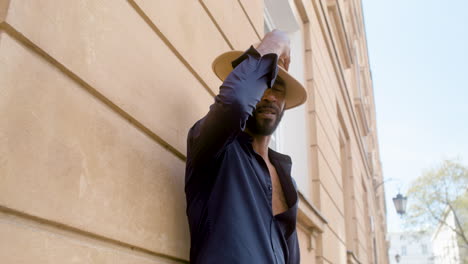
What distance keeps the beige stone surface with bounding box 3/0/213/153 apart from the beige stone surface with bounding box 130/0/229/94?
3.1 inches

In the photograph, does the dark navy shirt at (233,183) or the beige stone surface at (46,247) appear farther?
the dark navy shirt at (233,183)

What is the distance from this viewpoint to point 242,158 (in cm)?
196

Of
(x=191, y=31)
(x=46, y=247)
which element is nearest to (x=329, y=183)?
(x=191, y=31)

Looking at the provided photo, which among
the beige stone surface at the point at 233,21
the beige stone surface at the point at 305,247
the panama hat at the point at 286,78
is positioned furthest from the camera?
the beige stone surface at the point at 305,247

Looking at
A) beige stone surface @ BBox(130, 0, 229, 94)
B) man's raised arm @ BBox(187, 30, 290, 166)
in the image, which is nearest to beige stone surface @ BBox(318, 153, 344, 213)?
beige stone surface @ BBox(130, 0, 229, 94)

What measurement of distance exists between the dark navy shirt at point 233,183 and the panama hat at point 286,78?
1.06ft

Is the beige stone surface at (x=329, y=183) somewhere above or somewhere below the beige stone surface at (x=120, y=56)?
above

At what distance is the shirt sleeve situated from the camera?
5.50 ft

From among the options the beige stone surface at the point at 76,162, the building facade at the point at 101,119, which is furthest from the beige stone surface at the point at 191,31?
the beige stone surface at the point at 76,162

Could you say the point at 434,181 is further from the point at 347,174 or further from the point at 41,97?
the point at 41,97

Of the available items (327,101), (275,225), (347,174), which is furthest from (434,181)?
(275,225)

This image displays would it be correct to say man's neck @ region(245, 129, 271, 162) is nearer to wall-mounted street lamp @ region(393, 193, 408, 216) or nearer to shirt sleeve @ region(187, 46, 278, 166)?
shirt sleeve @ region(187, 46, 278, 166)

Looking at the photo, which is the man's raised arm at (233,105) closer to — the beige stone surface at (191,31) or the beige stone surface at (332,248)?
Result: the beige stone surface at (191,31)

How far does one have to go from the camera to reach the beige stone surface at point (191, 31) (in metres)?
2.09
